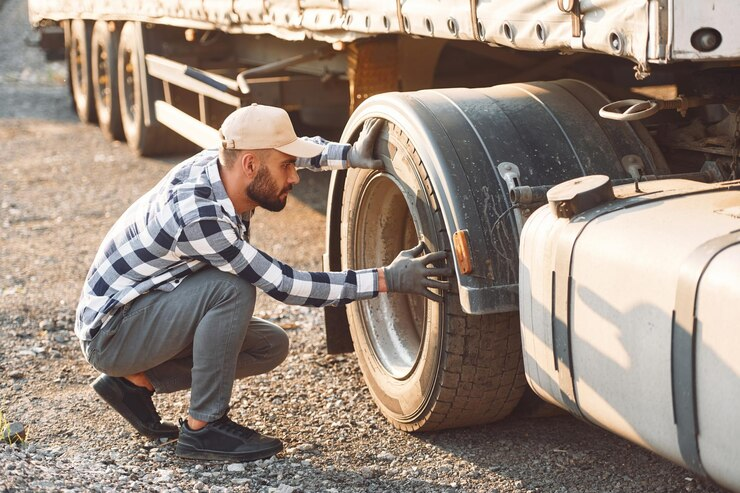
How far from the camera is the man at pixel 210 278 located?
3.31m

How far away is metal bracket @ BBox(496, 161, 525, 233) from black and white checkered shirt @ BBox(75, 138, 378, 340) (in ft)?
1.69

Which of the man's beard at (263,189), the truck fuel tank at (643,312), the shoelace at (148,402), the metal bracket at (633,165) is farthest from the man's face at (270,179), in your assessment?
the metal bracket at (633,165)

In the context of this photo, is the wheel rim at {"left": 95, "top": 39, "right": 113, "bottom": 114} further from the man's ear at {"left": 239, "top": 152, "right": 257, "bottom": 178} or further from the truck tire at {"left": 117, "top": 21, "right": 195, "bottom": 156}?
the man's ear at {"left": 239, "top": 152, "right": 257, "bottom": 178}

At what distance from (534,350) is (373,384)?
42.4 inches

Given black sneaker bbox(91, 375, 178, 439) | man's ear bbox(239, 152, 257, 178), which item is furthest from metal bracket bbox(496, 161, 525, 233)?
black sneaker bbox(91, 375, 178, 439)

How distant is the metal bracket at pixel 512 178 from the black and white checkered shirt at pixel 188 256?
52cm

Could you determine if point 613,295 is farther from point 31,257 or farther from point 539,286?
point 31,257

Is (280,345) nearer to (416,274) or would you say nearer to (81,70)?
(416,274)

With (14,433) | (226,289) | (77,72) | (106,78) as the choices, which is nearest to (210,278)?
(226,289)

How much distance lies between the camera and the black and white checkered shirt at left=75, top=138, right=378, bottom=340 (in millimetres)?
3299

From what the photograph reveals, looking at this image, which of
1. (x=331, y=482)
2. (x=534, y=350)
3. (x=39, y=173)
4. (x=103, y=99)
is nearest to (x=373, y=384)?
(x=331, y=482)

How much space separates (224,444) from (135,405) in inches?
16.7

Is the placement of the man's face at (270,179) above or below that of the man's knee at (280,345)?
above

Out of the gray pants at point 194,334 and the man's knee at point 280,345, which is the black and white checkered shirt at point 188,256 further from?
the man's knee at point 280,345
